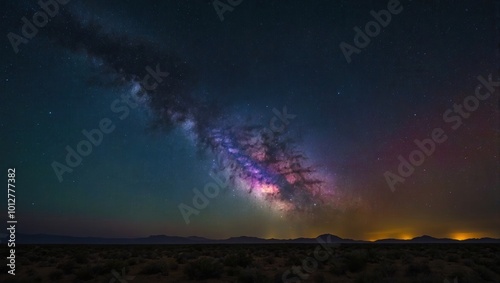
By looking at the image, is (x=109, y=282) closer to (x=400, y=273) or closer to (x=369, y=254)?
(x=400, y=273)

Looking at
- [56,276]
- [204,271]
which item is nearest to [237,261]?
[204,271]

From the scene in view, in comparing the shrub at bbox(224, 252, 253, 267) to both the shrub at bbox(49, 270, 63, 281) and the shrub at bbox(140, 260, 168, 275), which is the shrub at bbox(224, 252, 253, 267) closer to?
the shrub at bbox(140, 260, 168, 275)

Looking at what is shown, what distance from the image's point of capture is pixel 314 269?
53.5 feet

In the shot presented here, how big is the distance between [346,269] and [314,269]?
1.69 meters

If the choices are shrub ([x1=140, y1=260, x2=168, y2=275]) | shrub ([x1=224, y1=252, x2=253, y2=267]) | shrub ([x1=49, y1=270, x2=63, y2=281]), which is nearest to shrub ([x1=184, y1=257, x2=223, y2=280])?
shrub ([x1=140, y1=260, x2=168, y2=275])

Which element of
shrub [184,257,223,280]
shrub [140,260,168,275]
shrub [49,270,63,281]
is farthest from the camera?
shrub [140,260,168,275]

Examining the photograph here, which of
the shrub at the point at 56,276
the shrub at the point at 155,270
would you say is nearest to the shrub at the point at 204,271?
the shrub at the point at 155,270

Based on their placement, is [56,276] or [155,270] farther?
[155,270]

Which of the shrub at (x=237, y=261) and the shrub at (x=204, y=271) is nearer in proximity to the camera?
the shrub at (x=204, y=271)

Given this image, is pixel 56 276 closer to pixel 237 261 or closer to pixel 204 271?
pixel 204 271

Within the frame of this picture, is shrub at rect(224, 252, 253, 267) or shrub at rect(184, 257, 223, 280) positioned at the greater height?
shrub at rect(184, 257, 223, 280)

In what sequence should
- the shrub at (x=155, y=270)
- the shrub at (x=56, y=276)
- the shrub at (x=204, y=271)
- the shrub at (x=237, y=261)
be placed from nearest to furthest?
the shrub at (x=204, y=271) → the shrub at (x=56, y=276) → the shrub at (x=155, y=270) → the shrub at (x=237, y=261)

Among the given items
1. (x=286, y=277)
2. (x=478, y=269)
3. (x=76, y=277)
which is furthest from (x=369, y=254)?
(x=76, y=277)

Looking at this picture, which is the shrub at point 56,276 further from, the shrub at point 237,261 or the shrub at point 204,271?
the shrub at point 237,261
